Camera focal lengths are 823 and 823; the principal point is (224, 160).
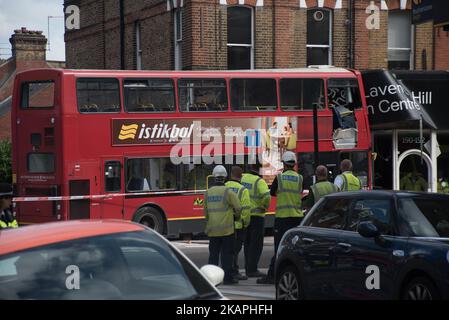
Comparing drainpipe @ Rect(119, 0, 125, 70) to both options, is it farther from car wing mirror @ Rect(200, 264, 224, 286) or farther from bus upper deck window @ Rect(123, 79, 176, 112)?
car wing mirror @ Rect(200, 264, 224, 286)

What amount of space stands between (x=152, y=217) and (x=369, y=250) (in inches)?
474

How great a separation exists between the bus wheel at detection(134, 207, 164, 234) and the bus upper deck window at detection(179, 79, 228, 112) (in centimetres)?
270

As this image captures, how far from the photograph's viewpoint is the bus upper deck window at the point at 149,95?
20.3m

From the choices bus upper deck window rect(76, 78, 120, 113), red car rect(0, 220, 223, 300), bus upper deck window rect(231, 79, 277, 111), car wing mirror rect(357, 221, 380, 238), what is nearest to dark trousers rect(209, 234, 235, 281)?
car wing mirror rect(357, 221, 380, 238)

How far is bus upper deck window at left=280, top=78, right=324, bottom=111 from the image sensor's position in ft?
72.4

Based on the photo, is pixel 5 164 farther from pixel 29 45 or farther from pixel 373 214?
pixel 373 214

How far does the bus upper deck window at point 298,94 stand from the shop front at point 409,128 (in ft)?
9.03

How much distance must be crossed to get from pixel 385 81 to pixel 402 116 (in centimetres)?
115

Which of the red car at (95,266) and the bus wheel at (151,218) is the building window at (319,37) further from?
the red car at (95,266)

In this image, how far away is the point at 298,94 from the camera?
2219cm

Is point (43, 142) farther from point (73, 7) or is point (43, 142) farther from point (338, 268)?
point (73, 7)

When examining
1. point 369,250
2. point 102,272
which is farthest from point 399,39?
point 102,272

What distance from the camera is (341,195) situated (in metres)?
9.81
